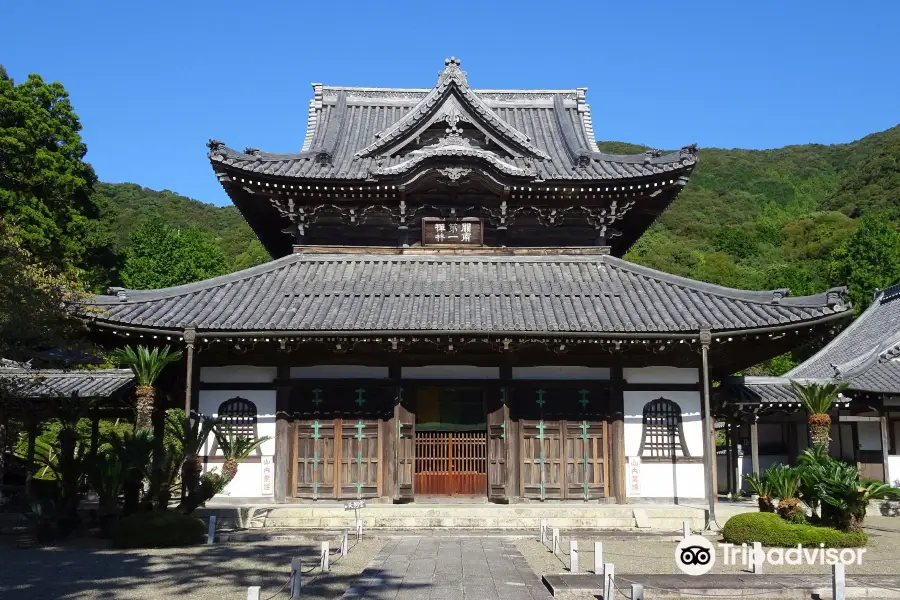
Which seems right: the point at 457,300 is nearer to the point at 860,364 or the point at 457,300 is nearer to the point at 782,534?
the point at 782,534

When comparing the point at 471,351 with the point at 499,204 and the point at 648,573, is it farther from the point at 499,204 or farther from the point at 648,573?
the point at 648,573

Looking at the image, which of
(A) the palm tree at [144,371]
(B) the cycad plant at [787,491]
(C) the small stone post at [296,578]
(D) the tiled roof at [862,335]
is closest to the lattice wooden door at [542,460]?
(B) the cycad plant at [787,491]

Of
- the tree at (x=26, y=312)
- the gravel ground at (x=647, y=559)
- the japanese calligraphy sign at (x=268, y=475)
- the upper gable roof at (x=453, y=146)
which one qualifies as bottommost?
the gravel ground at (x=647, y=559)

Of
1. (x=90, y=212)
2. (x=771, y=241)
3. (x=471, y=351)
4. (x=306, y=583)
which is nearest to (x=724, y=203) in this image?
(x=771, y=241)

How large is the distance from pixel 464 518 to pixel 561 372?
181 inches

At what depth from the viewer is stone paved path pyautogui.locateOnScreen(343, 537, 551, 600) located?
9.89 m

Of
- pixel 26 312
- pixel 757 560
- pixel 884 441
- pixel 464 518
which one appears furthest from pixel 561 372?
pixel 884 441

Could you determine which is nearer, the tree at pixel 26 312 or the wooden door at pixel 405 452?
the tree at pixel 26 312

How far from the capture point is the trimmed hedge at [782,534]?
1378 cm

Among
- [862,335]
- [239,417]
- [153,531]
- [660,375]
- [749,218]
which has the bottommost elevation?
[153,531]

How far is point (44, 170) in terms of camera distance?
1426 inches

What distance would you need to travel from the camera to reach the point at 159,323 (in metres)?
17.1

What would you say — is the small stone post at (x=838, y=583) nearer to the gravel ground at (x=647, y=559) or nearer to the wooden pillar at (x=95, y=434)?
the gravel ground at (x=647, y=559)

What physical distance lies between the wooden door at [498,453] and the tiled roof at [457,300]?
8.52ft
